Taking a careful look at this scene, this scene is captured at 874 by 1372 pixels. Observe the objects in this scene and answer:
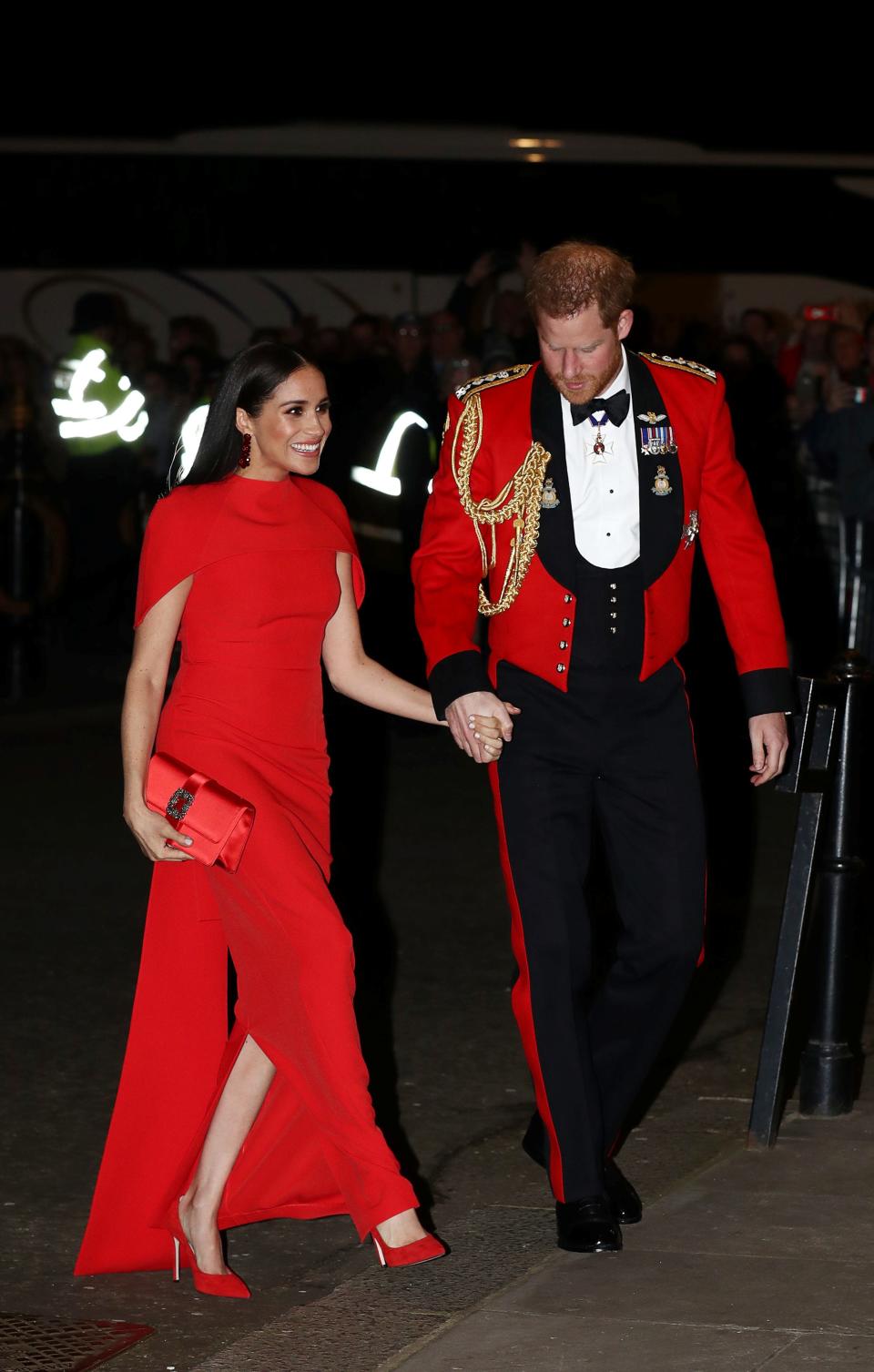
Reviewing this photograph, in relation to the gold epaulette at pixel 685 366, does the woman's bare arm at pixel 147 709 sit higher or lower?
lower

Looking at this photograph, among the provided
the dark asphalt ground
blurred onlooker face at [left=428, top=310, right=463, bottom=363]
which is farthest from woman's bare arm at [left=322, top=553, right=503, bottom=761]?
blurred onlooker face at [left=428, top=310, right=463, bottom=363]

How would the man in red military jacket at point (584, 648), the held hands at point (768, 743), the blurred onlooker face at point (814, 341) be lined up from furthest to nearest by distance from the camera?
the blurred onlooker face at point (814, 341) < the held hands at point (768, 743) < the man in red military jacket at point (584, 648)

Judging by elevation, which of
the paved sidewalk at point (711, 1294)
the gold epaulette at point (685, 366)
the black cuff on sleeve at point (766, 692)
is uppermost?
the gold epaulette at point (685, 366)

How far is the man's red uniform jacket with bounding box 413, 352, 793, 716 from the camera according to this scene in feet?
14.6

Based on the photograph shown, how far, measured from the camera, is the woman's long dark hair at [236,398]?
4344mm

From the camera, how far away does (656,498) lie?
4.46m

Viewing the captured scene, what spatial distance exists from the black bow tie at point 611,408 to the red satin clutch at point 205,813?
1.06 m

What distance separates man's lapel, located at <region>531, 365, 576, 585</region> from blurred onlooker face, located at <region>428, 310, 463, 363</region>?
12057mm

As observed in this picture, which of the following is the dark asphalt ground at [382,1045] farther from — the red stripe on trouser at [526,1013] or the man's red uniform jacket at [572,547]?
the man's red uniform jacket at [572,547]

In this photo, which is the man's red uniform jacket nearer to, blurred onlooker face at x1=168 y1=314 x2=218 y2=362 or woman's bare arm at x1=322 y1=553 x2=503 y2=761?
woman's bare arm at x1=322 y1=553 x2=503 y2=761

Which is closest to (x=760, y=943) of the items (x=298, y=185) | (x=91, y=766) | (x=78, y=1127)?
(x=78, y=1127)

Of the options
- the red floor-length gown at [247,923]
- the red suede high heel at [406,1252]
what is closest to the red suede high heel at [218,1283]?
the red floor-length gown at [247,923]

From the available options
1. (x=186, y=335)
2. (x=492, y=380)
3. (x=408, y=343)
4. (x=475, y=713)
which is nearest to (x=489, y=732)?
(x=475, y=713)

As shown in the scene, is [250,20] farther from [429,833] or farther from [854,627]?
[429,833]
